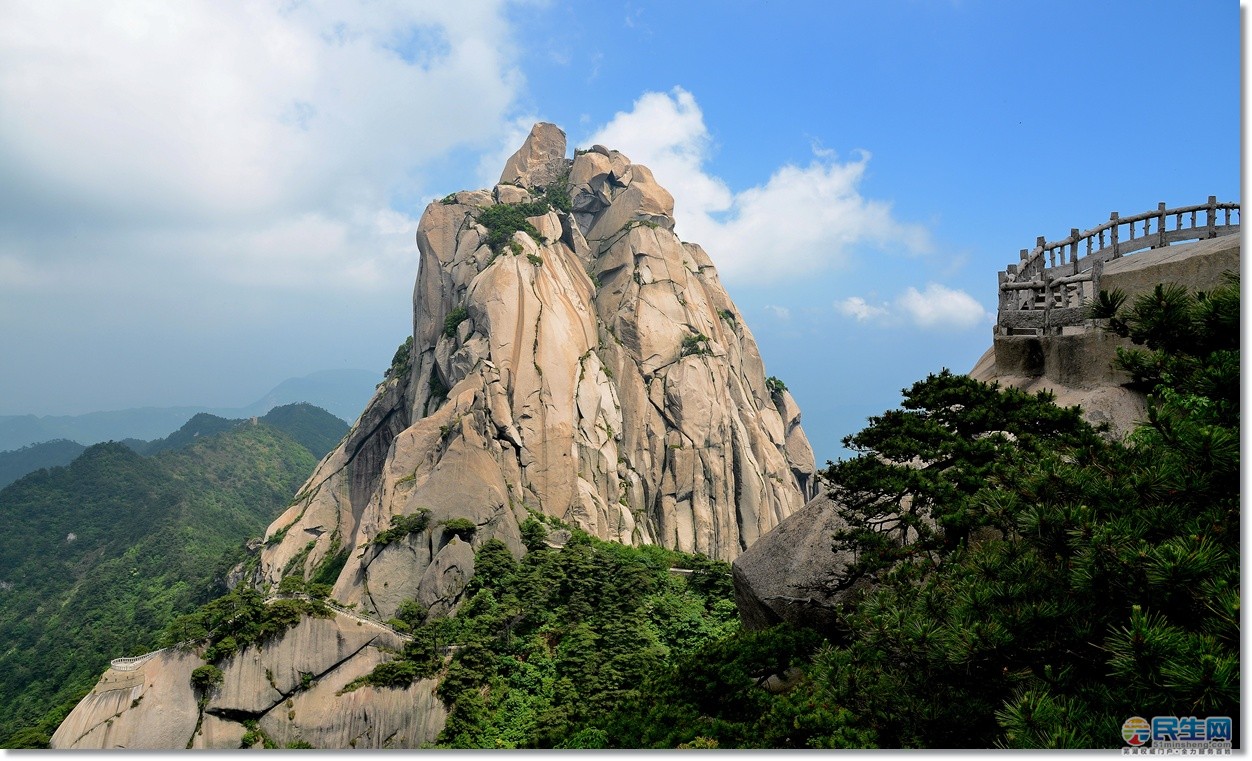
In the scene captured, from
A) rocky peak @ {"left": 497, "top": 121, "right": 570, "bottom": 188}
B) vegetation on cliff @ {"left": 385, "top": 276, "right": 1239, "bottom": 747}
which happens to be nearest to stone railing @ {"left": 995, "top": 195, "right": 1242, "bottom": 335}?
vegetation on cliff @ {"left": 385, "top": 276, "right": 1239, "bottom": 747}

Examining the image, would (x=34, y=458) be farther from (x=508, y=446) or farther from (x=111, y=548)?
(x=508, y=446)

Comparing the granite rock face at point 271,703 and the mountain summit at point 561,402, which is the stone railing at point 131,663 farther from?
the mountain summit at point 561,402

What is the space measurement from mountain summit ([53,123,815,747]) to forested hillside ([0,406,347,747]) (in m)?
6.30

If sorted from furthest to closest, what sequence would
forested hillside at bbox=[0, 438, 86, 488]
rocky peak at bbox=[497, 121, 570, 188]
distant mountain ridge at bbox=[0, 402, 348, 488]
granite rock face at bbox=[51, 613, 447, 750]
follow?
forested hillside at bbox=[0, 438, 86, 488] → distant mountain ridge at bbox=[0, 402, 348, 488] → rocky peak at bbox=[497, 121, 570, 188] → granite rock face at bbox=[51, 613, 447, 750]

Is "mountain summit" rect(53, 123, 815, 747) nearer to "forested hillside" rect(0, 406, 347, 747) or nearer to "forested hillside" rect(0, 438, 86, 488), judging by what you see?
"forested hillside" rect(0, 406, 347, 747)

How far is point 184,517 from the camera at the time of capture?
214 feet

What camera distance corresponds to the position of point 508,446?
114 ft

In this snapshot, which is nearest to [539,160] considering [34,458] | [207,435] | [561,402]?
[561,402]

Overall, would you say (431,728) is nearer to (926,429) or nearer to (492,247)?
(926,429)

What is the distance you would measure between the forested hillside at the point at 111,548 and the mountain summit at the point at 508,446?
6.30 meters

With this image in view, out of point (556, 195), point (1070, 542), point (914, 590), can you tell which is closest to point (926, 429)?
point (914, 590)

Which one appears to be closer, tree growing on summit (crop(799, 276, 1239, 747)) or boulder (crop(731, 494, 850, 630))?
tree growing on summit (crop(799, 276, 1239, 747))

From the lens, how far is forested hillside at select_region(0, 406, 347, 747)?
40812mm

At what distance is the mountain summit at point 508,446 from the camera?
68.7 feet
